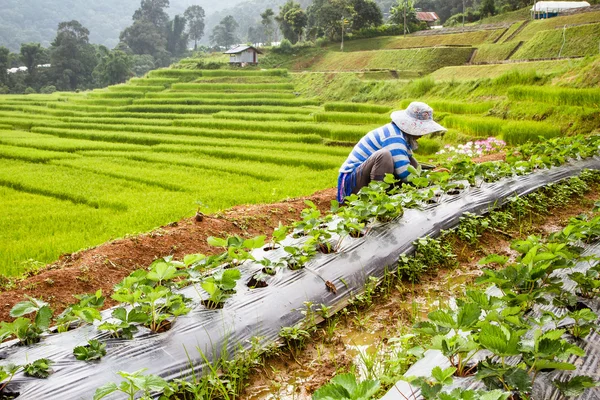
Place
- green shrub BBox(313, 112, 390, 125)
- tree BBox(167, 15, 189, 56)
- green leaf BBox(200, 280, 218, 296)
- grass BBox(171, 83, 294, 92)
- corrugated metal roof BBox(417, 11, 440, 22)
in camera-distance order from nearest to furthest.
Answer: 1. green leaf BBox(200, 280, 218, 296)
2. green shrub BBox(313, 112, 390, 125)
3. grass BBox(171, 83, 294, 92)
4. corrugated metal roof BBox(417, 11, 440, 22)
5. tree BBox(167, 15, 189, 56)

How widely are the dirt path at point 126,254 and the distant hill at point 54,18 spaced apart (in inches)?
3642

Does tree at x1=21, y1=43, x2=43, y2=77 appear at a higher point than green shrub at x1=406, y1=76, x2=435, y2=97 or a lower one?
higher

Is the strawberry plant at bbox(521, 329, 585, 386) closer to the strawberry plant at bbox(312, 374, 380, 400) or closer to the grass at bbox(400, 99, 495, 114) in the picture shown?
the strawberry plant at bbox(312, 374, 380, 400)

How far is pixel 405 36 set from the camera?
36031 mm

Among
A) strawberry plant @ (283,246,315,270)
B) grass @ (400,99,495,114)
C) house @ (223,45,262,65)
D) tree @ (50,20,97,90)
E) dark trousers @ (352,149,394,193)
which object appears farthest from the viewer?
tree @ (50,20,97,90)

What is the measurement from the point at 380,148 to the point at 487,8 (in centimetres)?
3795

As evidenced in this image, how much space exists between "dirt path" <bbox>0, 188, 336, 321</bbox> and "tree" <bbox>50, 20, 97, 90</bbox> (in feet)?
163

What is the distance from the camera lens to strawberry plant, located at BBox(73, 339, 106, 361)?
190 cm

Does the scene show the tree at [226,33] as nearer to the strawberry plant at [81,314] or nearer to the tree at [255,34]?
the tree at [255,34]

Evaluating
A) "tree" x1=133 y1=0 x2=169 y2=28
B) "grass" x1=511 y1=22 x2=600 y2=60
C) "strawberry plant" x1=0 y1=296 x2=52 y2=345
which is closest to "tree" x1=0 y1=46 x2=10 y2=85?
"tree" x1=133 y1=0 x2=169 y2=28

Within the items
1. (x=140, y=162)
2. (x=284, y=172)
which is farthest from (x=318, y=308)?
(x=140, y=162)

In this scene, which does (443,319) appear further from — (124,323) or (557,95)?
(557,95)

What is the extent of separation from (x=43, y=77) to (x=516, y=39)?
4301cm

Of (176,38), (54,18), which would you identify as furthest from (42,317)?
(54,18)
